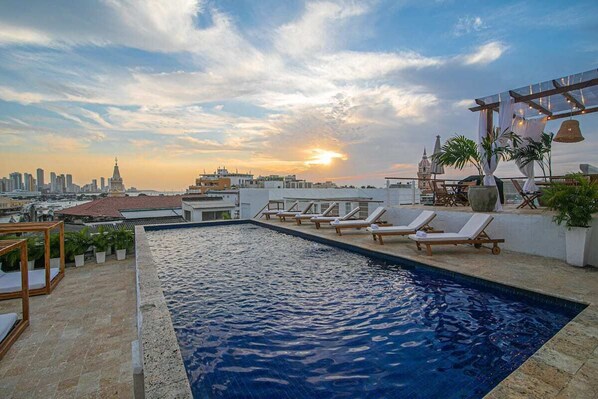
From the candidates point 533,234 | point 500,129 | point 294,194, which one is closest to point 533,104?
point 500,129

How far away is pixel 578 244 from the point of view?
4.89 meters

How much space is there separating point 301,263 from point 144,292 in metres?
2.99

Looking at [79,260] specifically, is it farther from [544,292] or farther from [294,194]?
[294,194]

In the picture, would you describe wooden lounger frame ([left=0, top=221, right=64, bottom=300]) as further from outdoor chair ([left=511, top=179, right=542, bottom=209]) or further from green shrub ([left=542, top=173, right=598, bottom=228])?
outdoor chair ([left=511, top=179, right=542, bottom=209])

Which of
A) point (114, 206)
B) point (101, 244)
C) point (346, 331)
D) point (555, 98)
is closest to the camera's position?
point (346, 331)

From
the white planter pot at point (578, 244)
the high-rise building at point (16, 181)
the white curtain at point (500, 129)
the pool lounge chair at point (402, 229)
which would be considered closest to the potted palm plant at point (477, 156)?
the white curtain at point (500, 129)

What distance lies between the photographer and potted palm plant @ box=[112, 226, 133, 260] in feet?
24.8

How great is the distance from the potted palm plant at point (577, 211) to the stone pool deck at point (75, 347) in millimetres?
6341

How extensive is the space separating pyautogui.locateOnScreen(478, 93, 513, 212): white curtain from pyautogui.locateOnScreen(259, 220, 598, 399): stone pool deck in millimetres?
1900

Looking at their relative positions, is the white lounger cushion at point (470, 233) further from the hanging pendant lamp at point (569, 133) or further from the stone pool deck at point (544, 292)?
the hanging pendant lamp at point (569, 133)

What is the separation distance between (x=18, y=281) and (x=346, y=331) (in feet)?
16.9

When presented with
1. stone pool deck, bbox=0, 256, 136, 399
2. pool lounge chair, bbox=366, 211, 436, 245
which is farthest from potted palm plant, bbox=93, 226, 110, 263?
pool lounge chair, bbox=366, 211, 436, 245

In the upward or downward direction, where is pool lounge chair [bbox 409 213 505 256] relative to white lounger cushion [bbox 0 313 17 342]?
upward

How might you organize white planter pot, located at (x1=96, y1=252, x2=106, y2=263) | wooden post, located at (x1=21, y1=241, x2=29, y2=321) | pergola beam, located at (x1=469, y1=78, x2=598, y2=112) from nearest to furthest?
1. wooden post, located at (x1=21, y1=241, x2=29, y2=321)
2. pergola beam, located at (x1=469, y1=78, x2=598, y2=112)
3. white planter pot, located at (x1=96, y1=252, x2=106, y2=263)
